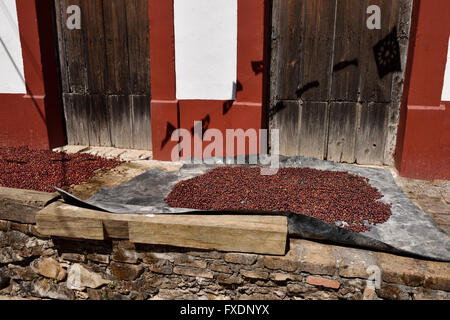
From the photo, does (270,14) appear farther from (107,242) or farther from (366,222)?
(107,242)

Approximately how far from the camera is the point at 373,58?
15.0 feet

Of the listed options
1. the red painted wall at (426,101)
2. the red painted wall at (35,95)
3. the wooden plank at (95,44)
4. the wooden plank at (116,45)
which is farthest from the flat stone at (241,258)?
the red painted wall at (35,95)

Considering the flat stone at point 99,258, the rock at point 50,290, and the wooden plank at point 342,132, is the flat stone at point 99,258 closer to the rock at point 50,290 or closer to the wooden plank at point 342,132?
the rock at point 50,290

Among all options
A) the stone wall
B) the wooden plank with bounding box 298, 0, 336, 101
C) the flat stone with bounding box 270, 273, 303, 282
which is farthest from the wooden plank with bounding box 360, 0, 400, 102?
the flat stone with bounding box 270, 273, 303, 282

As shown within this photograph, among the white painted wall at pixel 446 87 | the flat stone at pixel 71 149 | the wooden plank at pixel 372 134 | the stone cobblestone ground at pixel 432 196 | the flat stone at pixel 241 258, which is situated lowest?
the flat stone at pixel 241 258

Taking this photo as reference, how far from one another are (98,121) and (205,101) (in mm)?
1916

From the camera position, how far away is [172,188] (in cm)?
394

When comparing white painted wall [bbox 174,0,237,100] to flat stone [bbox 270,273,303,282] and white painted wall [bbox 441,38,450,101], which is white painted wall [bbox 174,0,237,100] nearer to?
white painted wall [bbox 441,38,450,101]

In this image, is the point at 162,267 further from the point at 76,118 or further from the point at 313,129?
the point at 76,118

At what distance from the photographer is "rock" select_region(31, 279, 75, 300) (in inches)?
143

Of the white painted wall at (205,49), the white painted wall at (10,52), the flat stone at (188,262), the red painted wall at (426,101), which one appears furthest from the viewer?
the white painted wall at (10,52)

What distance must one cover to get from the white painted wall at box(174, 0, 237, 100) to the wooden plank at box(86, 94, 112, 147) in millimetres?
1414

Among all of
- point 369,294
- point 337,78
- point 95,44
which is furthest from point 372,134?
point 95,44

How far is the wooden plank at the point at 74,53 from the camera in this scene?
5.43 m
